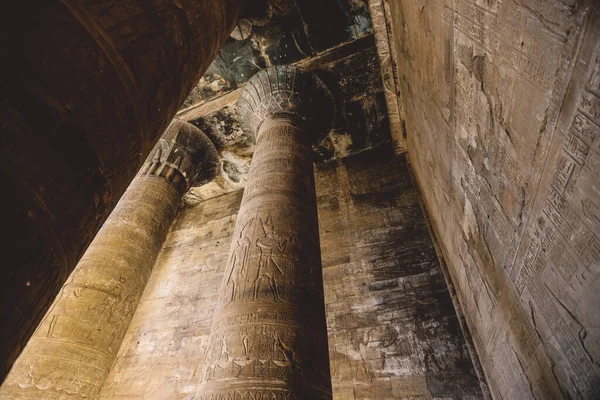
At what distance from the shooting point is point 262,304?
2.18 m

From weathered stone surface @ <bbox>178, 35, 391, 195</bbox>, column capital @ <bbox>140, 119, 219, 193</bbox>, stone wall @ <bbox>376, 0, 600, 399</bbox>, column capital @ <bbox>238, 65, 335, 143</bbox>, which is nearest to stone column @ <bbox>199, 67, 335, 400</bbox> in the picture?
column capital @ <bbox>238, 65, 335, 143</bbox>

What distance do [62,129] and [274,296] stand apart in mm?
1619

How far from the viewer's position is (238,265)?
99.7 inches

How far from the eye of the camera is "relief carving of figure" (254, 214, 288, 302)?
90.3 inches

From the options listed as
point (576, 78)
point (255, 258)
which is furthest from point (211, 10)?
point (576, 78)

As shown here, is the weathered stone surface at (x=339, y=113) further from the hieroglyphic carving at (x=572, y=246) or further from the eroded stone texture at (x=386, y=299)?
the hieroglyphic carving at (x=572, y=246)

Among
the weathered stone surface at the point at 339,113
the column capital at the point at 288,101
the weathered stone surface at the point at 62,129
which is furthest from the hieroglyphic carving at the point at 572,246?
the weathered stone surface at the point at 339,113

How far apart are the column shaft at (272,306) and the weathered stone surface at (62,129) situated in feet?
3.79

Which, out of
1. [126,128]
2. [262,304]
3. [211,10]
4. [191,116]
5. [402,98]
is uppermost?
[191,116]

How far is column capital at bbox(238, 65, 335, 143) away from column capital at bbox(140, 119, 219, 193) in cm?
118

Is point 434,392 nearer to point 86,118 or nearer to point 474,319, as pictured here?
point 474,319

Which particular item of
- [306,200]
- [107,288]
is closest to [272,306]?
[306,200]

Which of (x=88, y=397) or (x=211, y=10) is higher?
(x=211, y=10)

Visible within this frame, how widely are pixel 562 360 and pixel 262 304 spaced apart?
1.66 meters
